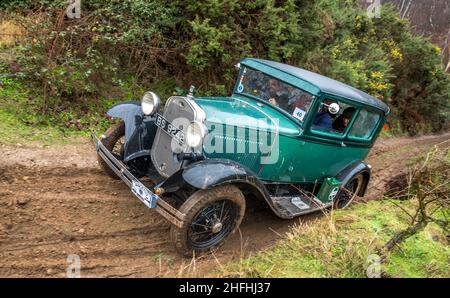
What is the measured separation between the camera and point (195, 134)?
4055 millimetres

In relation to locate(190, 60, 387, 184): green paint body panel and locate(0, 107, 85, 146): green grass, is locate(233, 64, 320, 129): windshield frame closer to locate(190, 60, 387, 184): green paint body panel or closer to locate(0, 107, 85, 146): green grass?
locate(190, 60, 387, 184): green paint body panel

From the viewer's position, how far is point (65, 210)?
14.5ft

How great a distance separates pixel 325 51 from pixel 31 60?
6292 millimetres

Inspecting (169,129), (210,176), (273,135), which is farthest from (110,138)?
(273,135)

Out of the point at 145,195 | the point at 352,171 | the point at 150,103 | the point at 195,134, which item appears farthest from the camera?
the point at 352,171

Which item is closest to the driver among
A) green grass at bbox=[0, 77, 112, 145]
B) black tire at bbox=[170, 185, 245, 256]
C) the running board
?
the running board

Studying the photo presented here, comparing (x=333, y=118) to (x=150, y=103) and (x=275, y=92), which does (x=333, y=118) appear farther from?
(x=150, y=103)

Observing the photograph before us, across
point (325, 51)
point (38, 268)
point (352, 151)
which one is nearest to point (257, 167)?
point (352, 151)

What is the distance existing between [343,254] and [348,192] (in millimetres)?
2168

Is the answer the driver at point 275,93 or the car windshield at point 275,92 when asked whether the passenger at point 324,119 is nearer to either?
the car windshield at point 275,92

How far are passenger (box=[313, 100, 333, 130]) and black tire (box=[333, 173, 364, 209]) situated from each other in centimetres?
108

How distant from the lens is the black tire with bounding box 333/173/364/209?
5.81 meters

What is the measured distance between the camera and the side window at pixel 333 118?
4.94 metres

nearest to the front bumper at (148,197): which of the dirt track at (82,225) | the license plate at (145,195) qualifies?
the license plate at (145,195)
